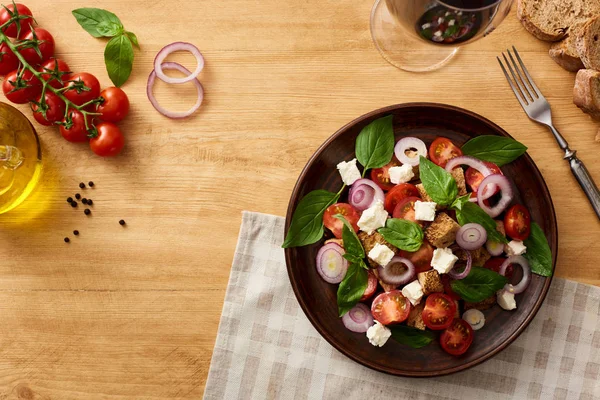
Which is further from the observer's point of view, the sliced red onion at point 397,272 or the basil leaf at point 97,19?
the basil leaf at point 97,19

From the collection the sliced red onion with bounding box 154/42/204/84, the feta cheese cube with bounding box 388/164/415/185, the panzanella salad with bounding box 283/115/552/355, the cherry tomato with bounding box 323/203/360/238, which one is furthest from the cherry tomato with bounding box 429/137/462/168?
the sliced red onion with bounding box 154/42/204/84

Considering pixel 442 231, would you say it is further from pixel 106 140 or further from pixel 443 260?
pixel 106 140

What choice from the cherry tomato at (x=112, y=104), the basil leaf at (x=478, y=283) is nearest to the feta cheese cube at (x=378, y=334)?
the basil leaf at (x=478, y=283)

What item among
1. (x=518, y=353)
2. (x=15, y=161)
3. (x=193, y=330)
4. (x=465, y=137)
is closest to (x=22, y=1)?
(x=15, y=161)

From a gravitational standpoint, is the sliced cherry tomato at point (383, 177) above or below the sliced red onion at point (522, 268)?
above

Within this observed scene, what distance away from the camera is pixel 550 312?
2.04 meters

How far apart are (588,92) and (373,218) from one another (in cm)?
86

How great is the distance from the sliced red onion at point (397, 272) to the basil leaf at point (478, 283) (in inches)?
5.5

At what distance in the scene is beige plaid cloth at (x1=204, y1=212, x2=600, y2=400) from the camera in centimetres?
203

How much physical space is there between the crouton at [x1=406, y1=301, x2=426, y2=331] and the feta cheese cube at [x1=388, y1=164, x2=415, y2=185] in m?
0.41

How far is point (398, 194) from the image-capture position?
1908 mm

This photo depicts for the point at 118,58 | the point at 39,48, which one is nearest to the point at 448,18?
the point at 118,58

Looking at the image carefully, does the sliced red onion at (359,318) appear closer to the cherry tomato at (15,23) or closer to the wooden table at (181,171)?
the wooden table at (181,171)

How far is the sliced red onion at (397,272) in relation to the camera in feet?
6.24
